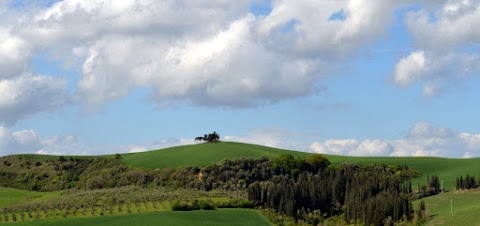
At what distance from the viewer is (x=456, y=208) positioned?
103375 mm

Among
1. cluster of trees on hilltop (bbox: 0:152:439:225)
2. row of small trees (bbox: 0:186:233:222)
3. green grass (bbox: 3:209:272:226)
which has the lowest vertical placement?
green grass (bbox: 3:209:272:226)

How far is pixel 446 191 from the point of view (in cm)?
13600

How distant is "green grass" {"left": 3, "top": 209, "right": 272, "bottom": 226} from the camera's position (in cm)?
9356

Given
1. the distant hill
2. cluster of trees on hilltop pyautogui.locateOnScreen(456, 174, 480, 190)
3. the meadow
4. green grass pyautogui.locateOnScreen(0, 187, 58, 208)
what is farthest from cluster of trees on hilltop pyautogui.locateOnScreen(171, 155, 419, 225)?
green grass pyautogui.locateOnScreen(0, 187, 58, 208)

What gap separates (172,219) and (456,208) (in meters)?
46.7

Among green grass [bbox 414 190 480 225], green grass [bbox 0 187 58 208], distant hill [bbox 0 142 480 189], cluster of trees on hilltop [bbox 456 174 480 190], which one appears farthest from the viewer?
distant hill [bbox 0 142 480 189]

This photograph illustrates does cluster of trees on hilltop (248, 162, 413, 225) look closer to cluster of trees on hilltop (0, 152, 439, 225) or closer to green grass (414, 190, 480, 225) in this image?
cluster of trees on hilltop (0, 152, 439, 225)

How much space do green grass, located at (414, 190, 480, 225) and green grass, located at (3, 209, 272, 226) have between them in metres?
26.8

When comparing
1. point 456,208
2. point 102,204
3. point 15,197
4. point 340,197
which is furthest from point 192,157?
point 456,208

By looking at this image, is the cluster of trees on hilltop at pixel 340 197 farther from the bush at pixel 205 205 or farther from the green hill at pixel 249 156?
the green hill at pixel 249 156

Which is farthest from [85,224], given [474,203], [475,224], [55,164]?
[55,164]

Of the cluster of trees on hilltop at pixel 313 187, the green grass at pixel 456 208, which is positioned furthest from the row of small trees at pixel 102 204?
the green grass at pixel 456 208

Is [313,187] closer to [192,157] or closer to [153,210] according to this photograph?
[153,210]

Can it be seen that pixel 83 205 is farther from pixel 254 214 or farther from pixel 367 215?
pixel 367 215
